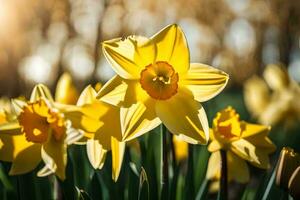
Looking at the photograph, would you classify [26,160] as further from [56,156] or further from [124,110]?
[124,110]

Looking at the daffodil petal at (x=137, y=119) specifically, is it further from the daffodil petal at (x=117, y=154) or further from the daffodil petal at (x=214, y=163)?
the daffodil petal at (x=214, y=163)

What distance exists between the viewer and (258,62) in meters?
13.3

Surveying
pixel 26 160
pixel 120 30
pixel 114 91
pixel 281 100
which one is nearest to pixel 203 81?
pixel 114 91

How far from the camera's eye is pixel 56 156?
1151mm

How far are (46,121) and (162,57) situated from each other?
31 centimetres

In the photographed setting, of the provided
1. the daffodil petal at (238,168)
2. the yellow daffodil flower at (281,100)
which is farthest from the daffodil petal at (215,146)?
the yellow daffodil flower at (281,100)

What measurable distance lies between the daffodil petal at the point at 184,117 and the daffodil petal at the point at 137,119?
0.02 m

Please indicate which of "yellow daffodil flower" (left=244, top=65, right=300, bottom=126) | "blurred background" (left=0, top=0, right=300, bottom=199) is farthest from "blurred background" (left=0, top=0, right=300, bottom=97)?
"yellow daffodil flower" (left=244, top=65, right=300, bottom=126)

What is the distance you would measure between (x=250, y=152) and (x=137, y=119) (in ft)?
1.19

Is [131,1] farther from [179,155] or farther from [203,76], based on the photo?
[203,76]

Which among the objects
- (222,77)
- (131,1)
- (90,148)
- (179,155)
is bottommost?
(179,155)

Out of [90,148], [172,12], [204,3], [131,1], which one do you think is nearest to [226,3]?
[204,3]

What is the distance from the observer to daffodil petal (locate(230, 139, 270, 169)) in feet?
4.34

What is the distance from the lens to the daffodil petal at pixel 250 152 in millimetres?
1322
